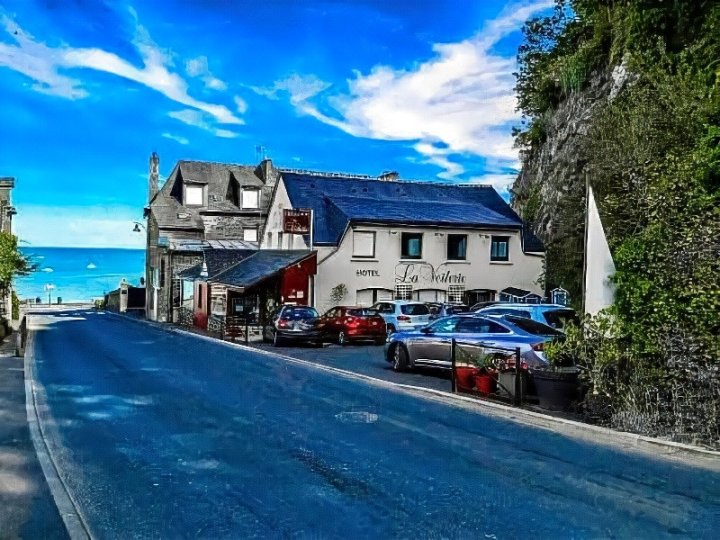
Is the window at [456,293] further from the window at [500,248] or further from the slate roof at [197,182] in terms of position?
the slate roof at [197,182]

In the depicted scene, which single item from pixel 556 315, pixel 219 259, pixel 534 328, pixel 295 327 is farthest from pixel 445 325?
pixel 219 259

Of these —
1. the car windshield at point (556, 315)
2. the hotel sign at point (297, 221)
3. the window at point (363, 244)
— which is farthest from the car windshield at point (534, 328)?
the hotel sign at point (297, 221)

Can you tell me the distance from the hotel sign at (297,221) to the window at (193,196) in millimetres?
16802

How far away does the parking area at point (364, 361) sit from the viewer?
1669cm

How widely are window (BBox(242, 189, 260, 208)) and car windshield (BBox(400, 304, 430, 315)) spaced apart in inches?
931

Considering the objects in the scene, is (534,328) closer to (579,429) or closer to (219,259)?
(579,429)

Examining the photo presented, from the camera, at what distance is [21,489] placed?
Result: 7246 mm

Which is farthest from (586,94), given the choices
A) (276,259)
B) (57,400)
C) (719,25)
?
(57,400)

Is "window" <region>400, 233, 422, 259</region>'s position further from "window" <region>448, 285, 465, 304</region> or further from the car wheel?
the car wheel

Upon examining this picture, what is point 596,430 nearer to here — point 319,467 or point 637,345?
point 637,345

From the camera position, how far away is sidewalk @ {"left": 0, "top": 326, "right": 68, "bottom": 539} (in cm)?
608

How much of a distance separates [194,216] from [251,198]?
4.33 meters

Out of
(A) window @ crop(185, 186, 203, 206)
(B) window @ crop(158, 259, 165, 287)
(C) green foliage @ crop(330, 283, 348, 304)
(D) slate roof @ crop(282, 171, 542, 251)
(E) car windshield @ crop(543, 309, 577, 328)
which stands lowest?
(E) car windshield @ crop(543, 309, 577, 328)

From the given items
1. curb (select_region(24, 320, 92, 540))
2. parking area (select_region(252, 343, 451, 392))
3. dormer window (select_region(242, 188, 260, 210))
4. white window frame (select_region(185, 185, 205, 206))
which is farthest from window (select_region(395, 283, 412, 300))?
curb (select_region(24, 320, 92, 540))
